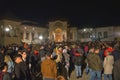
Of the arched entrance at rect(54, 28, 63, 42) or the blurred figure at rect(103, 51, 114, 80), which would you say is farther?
the arched entrance at rect(54, 28, 63, 42)

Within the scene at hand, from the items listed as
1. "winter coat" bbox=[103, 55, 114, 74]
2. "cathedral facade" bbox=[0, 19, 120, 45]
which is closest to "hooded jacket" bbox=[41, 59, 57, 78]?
"winter coat" bbox=[103, 55, 114, 74]

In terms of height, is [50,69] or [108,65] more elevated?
[50,69]

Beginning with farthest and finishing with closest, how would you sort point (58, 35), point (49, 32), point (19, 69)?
point (49, 32), point (58, 35), point (19, 69)

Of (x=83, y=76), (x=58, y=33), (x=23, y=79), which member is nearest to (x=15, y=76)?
(x=23, y=79)

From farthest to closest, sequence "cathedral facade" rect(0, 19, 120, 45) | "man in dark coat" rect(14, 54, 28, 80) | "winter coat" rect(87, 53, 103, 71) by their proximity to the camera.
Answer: "cathedral facade" rect(0, 19, 120, 45)
"winter coat" rect(87, 53, 103, 71)
"man in dark coat" rect(14, 54, 28, 80)

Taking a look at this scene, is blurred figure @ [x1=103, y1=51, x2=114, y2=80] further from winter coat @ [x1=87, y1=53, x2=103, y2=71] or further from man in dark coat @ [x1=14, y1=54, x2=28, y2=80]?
man in dark coat @ [x1=14, y1=54, x2=28, y2=80]

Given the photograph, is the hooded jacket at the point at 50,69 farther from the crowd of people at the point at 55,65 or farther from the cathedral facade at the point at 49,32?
the cathedral facade at the point at 49,32

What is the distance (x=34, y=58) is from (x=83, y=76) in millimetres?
3237

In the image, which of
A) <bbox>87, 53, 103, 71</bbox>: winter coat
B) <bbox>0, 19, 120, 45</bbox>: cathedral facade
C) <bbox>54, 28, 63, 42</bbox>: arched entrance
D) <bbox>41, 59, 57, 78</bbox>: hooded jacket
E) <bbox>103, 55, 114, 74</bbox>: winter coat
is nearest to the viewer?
<bbox>41, 59, 57, 78</bbox>: hooded jacket

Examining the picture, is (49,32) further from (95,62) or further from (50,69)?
(50,69)

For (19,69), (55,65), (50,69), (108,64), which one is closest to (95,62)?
(108,64)

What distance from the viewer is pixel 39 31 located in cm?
6856

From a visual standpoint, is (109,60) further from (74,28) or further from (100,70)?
(74,28)

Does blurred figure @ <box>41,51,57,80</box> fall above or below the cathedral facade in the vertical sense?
below
